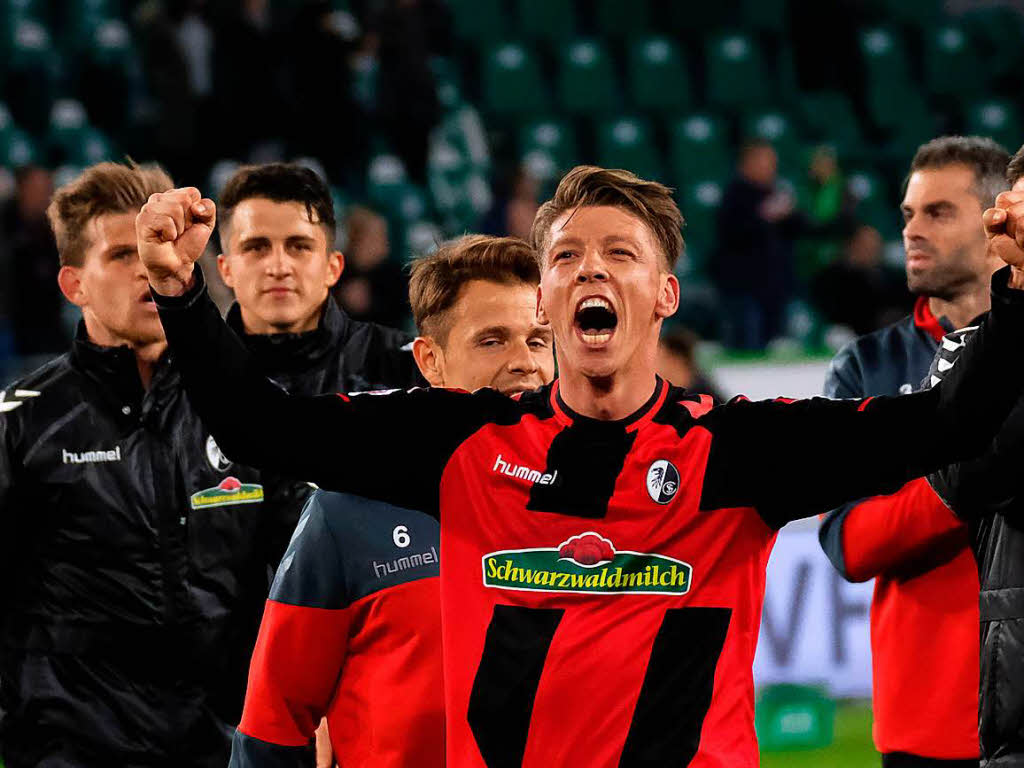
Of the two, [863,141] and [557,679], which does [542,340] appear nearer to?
[557,679]

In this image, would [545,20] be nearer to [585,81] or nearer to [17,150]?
[585,81]

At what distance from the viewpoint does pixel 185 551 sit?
423 cm

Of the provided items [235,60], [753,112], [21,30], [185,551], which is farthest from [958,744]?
[753,112]

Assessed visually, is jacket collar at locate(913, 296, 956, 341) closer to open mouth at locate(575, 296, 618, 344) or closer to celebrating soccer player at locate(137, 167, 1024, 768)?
celebrating soccer player at locate(137, 167, 1024, 768)

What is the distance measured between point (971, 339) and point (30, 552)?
2.49 meters

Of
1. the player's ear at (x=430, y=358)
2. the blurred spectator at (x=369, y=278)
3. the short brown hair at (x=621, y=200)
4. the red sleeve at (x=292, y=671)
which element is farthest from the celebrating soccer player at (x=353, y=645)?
the blurred spectator at (x=369, y=278)

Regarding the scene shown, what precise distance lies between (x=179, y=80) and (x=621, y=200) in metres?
8.83

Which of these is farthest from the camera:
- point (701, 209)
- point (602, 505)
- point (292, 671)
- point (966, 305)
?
point (701, 209)

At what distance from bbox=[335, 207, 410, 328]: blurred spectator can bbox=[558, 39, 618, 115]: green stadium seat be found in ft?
19.0

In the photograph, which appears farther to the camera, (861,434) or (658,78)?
(658,78)

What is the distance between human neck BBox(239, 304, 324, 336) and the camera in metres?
4.64

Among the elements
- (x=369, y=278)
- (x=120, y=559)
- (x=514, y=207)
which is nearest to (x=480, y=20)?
(x=514, y=207)

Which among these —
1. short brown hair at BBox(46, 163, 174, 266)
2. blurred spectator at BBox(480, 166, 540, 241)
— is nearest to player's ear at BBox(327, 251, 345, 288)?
short brown hair at BBox(46, 163, 174, 266)

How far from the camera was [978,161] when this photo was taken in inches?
181
